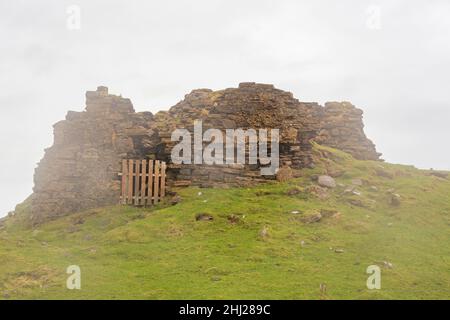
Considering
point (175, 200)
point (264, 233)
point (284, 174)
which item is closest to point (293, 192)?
point (284, 174)

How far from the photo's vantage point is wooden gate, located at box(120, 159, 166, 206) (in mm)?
29031

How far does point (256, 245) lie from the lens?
2170cm

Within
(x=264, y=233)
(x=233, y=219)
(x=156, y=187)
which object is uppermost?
(x=156, y=187)

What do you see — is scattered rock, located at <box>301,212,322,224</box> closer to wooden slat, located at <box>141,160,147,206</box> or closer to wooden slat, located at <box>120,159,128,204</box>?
wooden slat, located at <box>141,160,147,206</box>

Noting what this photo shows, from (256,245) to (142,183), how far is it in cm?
986

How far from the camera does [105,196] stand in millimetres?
29828

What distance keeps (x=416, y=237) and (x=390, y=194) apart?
213 inches

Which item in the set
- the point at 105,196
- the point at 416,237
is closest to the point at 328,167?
the point at 416,237

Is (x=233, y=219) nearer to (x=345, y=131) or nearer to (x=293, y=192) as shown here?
(x=293, y=192)

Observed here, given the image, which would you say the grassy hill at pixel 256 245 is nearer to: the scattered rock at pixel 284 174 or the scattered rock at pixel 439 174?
the scattered rock at pixel 284 174

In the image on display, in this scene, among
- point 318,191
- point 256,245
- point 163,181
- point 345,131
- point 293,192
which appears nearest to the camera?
point 256,245

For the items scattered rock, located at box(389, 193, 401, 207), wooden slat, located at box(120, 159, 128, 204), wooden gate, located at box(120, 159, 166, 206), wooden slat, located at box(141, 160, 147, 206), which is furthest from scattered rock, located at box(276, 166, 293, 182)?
wooden slat, located at box(120, 159, 128, 204)

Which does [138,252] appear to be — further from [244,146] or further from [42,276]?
[244,146]

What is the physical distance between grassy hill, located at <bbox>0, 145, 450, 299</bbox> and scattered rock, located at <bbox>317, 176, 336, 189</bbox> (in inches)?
12.8
